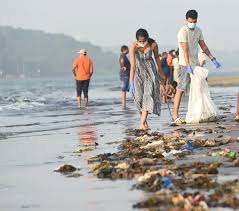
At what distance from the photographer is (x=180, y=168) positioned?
669cm

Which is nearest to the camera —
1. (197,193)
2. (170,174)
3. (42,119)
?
(197,193)

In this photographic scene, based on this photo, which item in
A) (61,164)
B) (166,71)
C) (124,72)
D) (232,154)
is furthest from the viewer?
(166,71)

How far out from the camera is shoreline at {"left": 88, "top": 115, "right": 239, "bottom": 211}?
518 cm

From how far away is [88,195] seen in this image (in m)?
5.91

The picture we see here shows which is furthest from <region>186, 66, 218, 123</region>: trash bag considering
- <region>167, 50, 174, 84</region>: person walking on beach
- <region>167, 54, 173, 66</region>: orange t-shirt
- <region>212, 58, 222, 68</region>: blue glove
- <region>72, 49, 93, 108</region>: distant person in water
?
<region>167, 54, 173, 66</region>: orange t-shirt

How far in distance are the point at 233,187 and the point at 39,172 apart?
2628 millimetres

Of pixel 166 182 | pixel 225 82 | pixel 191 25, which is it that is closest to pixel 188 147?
pixel 166 182

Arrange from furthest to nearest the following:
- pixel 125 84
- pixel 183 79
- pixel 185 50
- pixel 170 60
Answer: pixel 170 60
pixel 125 84
pixel 183 79
pixel 185 50

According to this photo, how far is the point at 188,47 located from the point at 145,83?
3.25ft

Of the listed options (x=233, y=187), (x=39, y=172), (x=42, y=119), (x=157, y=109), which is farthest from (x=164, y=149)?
(x=42, y=119)

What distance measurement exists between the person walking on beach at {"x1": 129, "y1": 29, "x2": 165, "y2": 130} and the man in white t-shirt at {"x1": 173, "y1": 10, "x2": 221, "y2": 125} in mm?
502

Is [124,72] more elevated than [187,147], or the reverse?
[124,72]

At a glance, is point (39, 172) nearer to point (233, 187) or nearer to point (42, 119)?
point (233, 187)

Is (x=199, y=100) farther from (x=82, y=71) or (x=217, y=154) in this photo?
(x=82, y=71)
